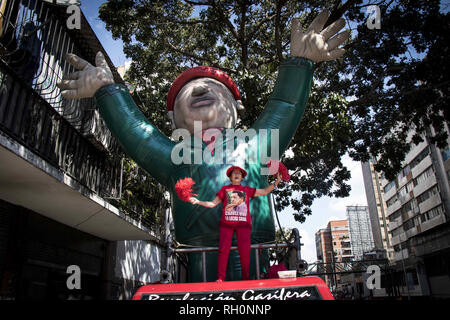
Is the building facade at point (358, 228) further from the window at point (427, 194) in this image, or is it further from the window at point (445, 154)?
the window at point (445, 154)

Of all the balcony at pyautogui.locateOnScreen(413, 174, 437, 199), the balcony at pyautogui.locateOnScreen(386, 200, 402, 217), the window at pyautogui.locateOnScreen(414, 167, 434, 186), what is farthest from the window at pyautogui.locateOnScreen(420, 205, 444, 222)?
the balcony at pyautogui.locateOnScreen(386, 200, 402, 217)

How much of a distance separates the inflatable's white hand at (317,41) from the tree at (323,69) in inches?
Result: 61.5

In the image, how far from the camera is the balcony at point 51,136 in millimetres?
4164

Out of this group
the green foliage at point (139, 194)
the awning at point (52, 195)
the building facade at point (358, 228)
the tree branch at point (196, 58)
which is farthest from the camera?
the building facade at point (358, 228)

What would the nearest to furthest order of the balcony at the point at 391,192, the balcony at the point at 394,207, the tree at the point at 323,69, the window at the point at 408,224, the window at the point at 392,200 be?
the tree at the point at 323,69 < the window at the point at 408,224 < the balcony at the point at 394,207 < the window at the point at 392,200 < the balcony at the point at 391,192

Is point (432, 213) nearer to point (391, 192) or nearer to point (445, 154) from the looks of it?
point (445, 154)

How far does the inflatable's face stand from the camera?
4379 mm

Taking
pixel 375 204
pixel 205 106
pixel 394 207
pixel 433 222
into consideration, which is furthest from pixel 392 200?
pixel 205 106

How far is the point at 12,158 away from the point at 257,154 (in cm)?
263

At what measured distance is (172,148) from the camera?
4332mm

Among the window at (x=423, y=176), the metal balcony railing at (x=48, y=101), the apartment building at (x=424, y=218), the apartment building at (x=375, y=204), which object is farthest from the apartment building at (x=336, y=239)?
the metal balcony railing at (x=48, y=101)

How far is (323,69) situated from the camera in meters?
8.25

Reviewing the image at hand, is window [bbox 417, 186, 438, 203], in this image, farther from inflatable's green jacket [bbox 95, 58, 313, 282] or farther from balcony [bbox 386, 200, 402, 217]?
inflatable's green jacket [bbox 95, 58, 313, 282]
